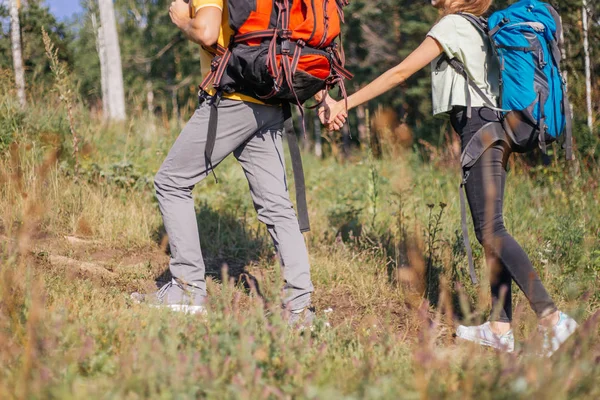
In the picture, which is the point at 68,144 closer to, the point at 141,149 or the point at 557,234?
the point at 141,149

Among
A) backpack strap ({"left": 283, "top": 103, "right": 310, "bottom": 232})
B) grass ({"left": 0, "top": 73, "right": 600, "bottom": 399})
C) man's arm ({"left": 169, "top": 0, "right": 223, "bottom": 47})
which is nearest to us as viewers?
grass ({"left": 0, "top": 73, "right": 600, "bottom": 399})

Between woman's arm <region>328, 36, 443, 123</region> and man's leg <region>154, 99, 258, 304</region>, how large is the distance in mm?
536

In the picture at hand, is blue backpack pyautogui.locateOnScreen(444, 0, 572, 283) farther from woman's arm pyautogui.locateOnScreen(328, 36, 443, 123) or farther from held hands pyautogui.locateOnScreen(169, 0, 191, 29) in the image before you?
held hands pyautogui.locateOnScreen(169, 0, 191, 29)

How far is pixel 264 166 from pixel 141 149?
3580mm

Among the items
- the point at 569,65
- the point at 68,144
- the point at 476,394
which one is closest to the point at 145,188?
the point at 68,144

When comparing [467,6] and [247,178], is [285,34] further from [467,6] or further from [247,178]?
[467,6]

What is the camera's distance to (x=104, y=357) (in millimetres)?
2105

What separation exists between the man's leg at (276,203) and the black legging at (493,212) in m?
0.98

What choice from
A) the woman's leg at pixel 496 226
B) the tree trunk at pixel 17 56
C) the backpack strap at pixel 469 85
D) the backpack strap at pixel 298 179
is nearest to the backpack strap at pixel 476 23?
the backpack strap at pixel 469 85

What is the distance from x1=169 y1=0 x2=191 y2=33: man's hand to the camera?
114 inches

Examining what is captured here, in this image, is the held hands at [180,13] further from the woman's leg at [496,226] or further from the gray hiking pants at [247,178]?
the woman's leg at [496,226]

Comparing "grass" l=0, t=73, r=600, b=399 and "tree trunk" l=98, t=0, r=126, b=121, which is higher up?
"tree trunk" l=98, t=0, r=126, b=121

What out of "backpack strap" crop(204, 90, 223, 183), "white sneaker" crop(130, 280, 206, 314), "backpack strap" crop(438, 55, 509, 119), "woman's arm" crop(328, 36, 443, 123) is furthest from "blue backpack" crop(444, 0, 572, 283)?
"white sneaker" crop(130, 280, 206, 314)

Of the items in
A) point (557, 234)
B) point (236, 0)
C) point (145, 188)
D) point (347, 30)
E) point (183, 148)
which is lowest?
point (557, 234)
